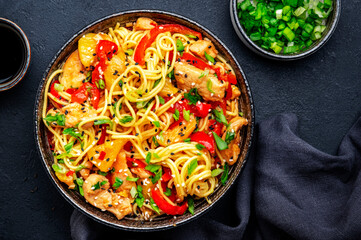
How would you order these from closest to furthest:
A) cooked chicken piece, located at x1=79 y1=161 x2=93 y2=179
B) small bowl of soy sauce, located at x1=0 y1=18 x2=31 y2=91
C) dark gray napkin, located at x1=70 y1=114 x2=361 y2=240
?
cooked chicken piece, located at x1=79 y1=161 x2=93 y2=179, small bowl of soy sauce, located at x1=0 y1=18 x2=31 y2=91, dark gray napkin, located at x1=70 y1=114 x2=361 y2=240

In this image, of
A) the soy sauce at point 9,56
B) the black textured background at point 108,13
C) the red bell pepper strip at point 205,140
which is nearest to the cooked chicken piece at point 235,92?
the red bell pepper strip at point 205,140

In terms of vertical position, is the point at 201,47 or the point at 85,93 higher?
the point at 201,47

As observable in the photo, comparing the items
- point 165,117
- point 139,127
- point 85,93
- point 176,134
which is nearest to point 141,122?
point 139,127

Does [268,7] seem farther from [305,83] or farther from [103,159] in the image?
[103,159]

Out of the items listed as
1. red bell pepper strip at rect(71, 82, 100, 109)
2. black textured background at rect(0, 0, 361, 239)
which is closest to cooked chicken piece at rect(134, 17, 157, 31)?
black textured background at rect(0, 0, 361, 239)

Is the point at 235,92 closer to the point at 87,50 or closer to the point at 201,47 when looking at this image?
the point at 201,47

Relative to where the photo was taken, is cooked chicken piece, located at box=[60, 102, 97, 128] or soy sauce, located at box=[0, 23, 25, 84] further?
soy sauce, located at box=[0, 23, 25, 84]

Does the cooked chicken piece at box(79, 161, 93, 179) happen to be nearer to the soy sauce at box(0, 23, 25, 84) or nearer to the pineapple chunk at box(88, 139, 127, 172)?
the pineapple chunk at box(88, 139, 127, 172)
